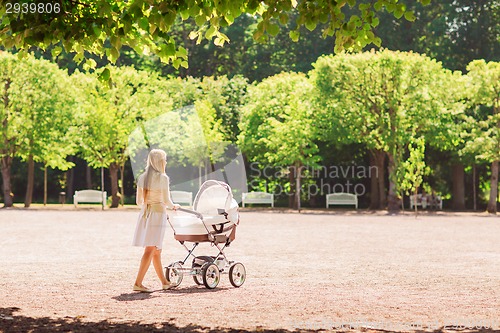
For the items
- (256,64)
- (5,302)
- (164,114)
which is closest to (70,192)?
(164,114)

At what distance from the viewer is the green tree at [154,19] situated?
9.29 metres

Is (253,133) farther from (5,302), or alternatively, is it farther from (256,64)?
(5,302)

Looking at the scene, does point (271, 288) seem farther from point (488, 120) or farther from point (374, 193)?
point (374, 193)

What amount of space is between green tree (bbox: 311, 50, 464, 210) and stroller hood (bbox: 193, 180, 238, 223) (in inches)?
1270

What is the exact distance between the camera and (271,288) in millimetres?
12383

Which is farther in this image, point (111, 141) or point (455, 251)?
point (111, 141)

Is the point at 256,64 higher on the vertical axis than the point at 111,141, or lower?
higher

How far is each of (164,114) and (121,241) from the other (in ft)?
109

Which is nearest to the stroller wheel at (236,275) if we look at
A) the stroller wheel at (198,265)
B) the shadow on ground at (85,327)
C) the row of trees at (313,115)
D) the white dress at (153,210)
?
the stroller wheel at (198,265)

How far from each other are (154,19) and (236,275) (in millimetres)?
4723

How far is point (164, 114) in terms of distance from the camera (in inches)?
2157

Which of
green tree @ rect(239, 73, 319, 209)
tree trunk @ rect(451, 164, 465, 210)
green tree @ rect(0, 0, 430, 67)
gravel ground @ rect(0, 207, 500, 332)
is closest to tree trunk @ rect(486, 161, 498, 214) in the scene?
tree trunk @ rect(451, 164, 465, 210)

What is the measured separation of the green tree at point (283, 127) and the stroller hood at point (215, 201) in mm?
34372

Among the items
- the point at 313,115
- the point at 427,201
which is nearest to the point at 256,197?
the point at 313,115
